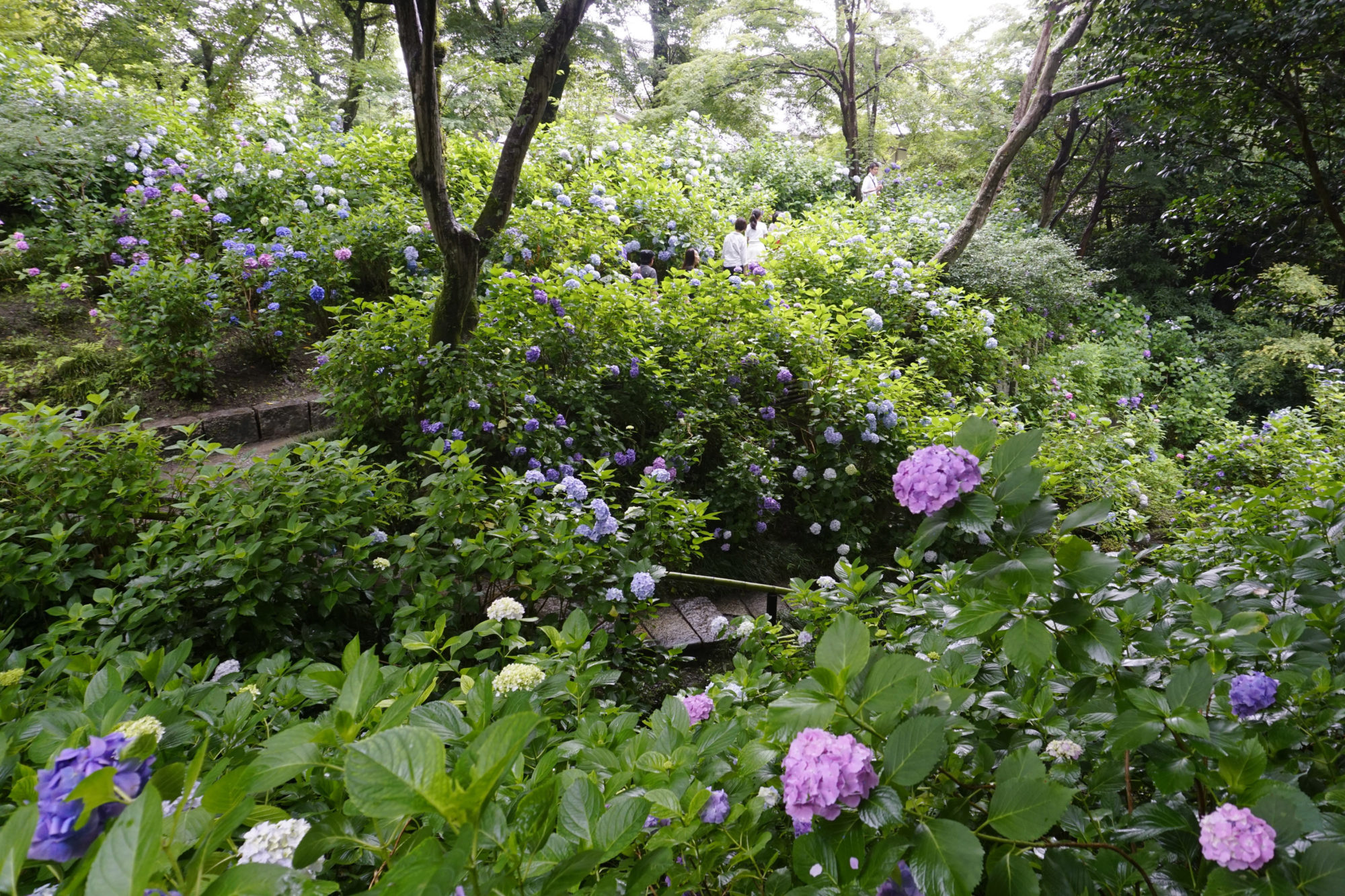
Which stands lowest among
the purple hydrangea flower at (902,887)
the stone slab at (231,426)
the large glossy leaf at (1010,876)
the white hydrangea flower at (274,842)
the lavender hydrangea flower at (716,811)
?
the stone slab at (231,426)

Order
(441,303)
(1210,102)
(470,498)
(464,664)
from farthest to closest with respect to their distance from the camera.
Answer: (1210,102) < (441,303) < (470,498) < (464,664)

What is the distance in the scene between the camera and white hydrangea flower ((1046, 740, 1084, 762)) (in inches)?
34.6

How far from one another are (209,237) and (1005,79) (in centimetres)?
1372

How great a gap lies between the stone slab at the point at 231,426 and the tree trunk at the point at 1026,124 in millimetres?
6216

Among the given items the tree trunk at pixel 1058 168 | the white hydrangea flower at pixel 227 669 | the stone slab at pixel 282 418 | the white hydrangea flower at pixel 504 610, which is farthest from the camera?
the tree trunk at pixel 1058 168

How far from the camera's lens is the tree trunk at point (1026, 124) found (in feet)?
22.7

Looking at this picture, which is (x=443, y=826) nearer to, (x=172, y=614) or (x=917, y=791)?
A: (x=917, y=791)

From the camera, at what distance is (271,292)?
4.43 metres

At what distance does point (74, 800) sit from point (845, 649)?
2.36 ft

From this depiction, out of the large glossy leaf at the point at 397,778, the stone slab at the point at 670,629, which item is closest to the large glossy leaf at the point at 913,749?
the large glossy leaf at the point at 397,778

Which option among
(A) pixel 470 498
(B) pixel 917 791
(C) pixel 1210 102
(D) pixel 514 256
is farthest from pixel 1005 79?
(B) pixel 917 791

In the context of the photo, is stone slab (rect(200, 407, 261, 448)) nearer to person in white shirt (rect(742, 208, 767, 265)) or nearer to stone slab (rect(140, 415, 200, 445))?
stone slab (rect(140, 415, 200, 445))

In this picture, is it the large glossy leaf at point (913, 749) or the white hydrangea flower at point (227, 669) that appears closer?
the large glossy leaf at point (913, 749)

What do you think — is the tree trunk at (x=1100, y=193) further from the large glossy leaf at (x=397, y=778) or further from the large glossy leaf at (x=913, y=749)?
the large glossy leaf at (x=397, y=778)
